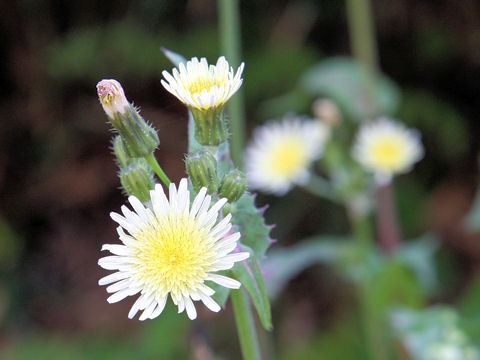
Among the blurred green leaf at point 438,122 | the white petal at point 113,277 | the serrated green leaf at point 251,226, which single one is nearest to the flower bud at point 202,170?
the serrated green leaf at point 251,226

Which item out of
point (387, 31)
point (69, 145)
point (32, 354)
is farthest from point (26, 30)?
point (387, 31)

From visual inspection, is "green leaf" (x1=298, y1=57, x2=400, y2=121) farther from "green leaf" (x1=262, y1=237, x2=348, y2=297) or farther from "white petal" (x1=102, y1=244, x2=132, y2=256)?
"white petal" (x1=102, y1=244, x2=132, y2=256)

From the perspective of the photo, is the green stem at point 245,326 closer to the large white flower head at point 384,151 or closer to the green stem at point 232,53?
the green stem at point 232,53

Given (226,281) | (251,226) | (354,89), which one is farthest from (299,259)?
(226,281)

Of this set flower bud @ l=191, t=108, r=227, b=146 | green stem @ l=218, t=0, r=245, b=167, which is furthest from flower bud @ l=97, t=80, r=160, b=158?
green stem @ l=218, t=0, r=245, b=167

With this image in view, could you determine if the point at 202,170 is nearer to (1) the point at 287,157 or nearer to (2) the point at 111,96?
(2) the point at 111,96

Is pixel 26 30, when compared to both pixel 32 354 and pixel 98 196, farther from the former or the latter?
pixel 32 354
